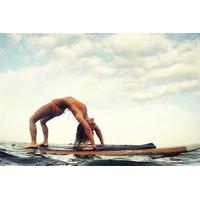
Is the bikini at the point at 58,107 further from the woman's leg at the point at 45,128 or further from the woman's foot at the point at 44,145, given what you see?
the woman's foot at the point at 44,145

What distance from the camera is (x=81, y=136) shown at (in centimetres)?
418

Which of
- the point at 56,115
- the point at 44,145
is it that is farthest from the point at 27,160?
the point at 56,115

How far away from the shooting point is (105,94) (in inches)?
165

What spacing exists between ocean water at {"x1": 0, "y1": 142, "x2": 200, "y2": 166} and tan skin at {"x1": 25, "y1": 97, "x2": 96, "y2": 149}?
0.34 feet

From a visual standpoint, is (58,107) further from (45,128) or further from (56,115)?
(45,128)

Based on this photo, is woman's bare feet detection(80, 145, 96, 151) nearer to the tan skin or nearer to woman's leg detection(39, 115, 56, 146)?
the tan skin

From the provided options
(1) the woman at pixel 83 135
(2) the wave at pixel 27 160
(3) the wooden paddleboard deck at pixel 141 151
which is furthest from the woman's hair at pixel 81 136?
(2) the wave at pixel 27 160

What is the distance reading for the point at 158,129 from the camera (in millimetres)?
4164

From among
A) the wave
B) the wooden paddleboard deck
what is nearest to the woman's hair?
the wooden paddleboard deck

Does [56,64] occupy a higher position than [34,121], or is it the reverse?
[56,64]
